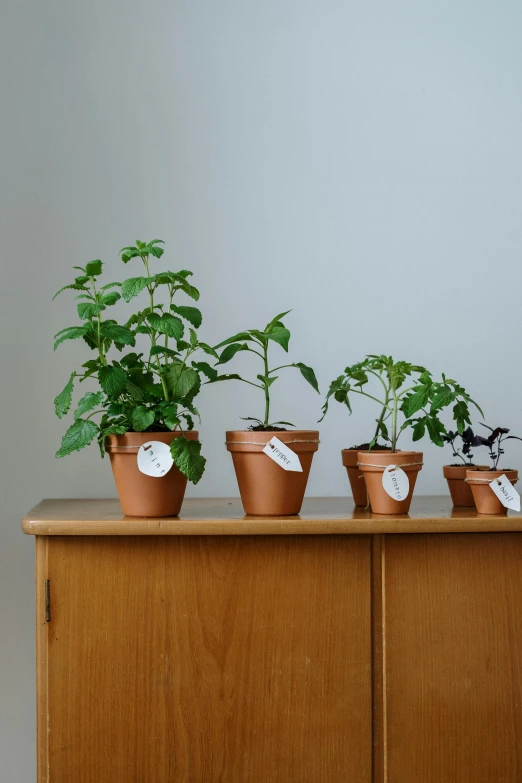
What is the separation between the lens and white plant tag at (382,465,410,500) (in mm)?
1496

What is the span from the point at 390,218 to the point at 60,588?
4.31 ft

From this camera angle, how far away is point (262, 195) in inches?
81.7

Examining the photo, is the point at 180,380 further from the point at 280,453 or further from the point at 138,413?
the point at 280,453

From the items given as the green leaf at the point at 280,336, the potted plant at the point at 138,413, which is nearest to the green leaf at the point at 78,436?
the potted plant at the point at 138,413

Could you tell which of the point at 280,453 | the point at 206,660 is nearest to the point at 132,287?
the point at 280,453

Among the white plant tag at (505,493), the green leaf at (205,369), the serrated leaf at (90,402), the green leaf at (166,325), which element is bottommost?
the white plant tag at (505,493)

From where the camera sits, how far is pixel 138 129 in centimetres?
204

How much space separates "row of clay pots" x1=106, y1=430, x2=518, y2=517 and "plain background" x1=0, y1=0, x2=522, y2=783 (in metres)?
0.56

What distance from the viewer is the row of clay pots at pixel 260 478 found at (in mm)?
1440

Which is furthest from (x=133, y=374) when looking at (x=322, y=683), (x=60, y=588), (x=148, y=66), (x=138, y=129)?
(x=148, y=66)

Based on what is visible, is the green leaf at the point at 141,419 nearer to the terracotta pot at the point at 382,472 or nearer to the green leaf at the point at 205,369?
the green leaf at the point at 205,369

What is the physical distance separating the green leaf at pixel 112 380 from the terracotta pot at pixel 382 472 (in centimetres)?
49

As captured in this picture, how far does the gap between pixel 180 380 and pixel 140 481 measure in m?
0.20

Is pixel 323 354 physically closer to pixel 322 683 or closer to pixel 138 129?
pixel 138 129
